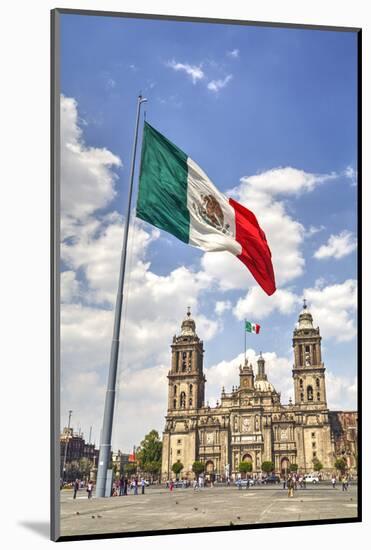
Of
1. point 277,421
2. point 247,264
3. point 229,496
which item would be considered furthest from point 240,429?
point 247,264

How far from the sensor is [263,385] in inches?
845

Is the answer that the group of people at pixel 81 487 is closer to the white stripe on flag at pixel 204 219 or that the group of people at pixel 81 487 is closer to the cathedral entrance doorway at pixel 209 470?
the cathedral entrance doorway at pixel 209 470

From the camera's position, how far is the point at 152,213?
41.1 ft

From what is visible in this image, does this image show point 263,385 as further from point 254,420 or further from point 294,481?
point 294,481

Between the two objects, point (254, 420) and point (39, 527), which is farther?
point (254, 420)

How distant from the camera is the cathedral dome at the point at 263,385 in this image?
819 inches

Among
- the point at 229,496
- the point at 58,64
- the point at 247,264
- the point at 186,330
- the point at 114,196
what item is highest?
the point at 58,64

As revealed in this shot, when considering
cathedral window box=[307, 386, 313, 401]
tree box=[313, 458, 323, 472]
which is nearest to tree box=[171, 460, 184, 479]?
tree box=[313, 458, 323, 472]

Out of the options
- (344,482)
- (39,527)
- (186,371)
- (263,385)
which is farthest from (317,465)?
(39,527)

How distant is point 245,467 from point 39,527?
7811 mm

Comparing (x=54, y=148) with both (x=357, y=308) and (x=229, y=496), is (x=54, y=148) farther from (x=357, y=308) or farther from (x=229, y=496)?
(x=229, y=496)

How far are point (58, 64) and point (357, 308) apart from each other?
7435 millimetres

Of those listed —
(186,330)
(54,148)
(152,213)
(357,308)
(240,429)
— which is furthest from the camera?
(240,429)

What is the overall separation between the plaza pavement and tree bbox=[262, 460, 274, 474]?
2.50 metres
